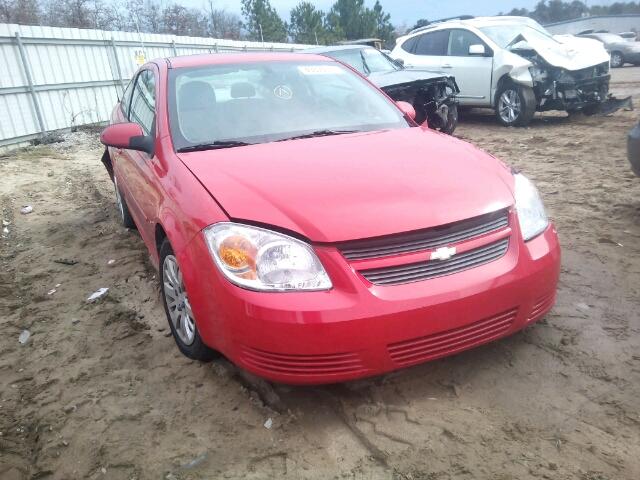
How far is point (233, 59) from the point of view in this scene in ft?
11.9

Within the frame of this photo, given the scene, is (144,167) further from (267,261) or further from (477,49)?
(477,49)

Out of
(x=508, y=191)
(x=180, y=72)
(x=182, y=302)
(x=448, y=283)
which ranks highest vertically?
(x=180, y=72)

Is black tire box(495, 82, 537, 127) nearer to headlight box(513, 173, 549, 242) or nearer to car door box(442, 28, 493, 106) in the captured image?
car door box(442, 28, 493, 106)

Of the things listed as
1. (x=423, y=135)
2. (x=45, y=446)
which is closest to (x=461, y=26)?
(x=423, y=135)

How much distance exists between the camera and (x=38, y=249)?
188 inches

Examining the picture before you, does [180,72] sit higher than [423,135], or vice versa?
[180,72]

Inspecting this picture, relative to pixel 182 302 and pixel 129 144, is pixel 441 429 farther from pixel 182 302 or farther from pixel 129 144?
pixel 129 144

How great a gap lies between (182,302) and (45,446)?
872mm

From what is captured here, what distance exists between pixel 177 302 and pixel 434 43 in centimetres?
894

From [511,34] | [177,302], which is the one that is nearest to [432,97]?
[511,34]

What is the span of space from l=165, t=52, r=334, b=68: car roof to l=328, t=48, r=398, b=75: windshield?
4.55m

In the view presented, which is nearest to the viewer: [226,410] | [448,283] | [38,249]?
[448,283]

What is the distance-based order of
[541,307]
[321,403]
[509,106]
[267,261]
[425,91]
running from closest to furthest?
[267,261] → [321,403] → [541,307] → [425,91] → [509,106]

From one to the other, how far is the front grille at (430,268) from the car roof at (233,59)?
2.18m
